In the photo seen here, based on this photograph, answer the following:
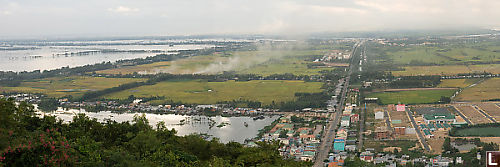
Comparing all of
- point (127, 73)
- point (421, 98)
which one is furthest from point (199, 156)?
point (127, 73)

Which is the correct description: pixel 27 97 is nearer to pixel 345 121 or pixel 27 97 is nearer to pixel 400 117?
pixel 345 121

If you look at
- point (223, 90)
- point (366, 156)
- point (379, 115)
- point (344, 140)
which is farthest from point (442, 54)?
point (366, 156)

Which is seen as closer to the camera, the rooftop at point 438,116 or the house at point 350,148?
the house at point 350,148

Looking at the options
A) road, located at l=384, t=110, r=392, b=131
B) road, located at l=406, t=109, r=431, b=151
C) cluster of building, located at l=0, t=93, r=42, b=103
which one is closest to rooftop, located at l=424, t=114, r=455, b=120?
road, located at l=406, t=109, r=431, b=151

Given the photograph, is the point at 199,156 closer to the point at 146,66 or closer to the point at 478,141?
the point at 478,141

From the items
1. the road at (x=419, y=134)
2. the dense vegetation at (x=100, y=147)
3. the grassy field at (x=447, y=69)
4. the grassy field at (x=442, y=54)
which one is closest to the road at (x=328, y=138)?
the road at (x=419, y=134)

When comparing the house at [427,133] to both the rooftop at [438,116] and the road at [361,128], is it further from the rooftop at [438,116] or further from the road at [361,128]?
the road at [361,128]

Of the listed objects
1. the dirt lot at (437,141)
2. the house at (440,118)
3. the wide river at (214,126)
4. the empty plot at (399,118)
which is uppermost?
the house at (440,118)
